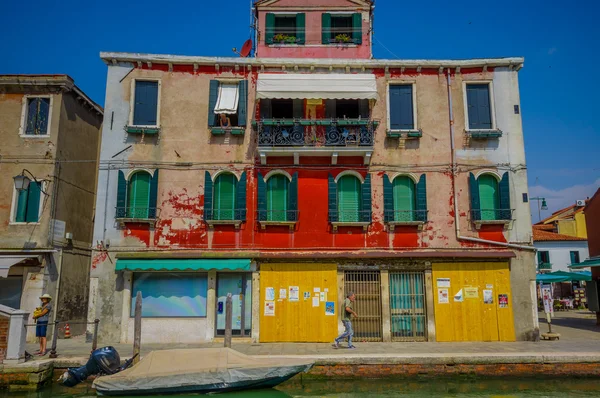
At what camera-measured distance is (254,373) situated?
12430 mm

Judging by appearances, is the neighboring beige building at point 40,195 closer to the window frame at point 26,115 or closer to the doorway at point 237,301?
the window frame at point 26,115

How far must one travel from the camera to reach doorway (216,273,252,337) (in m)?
17.5

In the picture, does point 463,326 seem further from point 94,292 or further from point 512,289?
point 94,292

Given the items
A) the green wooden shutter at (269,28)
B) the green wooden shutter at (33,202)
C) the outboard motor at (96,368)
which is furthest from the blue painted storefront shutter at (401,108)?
the green wooden shutter at (33,202)

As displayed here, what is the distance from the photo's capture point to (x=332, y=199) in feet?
59.1

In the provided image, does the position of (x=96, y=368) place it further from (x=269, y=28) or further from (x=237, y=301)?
(x=269, y=28)

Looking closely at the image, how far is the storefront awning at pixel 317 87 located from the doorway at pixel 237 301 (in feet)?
21.6

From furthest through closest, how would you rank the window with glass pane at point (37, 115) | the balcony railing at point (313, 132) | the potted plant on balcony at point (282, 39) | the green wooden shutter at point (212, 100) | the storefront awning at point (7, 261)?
the potted plant on balcony at point (282, 39) → the window with glass pane at point (37, 115) → the green wooden shutter at point (212, 100) → the balcony railing at point (313, 132) → the storefront awning at point (7, 261)

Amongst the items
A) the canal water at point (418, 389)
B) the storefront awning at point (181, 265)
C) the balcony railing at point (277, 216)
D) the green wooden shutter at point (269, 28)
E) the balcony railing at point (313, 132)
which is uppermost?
the green wooden shutter at point (269, 28)

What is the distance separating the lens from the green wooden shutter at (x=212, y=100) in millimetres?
18438

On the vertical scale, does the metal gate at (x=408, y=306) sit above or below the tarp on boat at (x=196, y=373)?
above

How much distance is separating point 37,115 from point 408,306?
15735 millimetres

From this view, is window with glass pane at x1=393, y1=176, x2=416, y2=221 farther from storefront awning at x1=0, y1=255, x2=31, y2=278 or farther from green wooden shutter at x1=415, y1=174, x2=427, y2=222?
storefront awning at x1=0, y1=255, x2=31, y2=278

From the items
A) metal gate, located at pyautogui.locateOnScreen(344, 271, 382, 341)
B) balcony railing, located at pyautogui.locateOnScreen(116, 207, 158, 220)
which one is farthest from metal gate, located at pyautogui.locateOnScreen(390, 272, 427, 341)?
balcony railing, located at pyautogui.locateOnScreen(116, 207, 158, 220)
